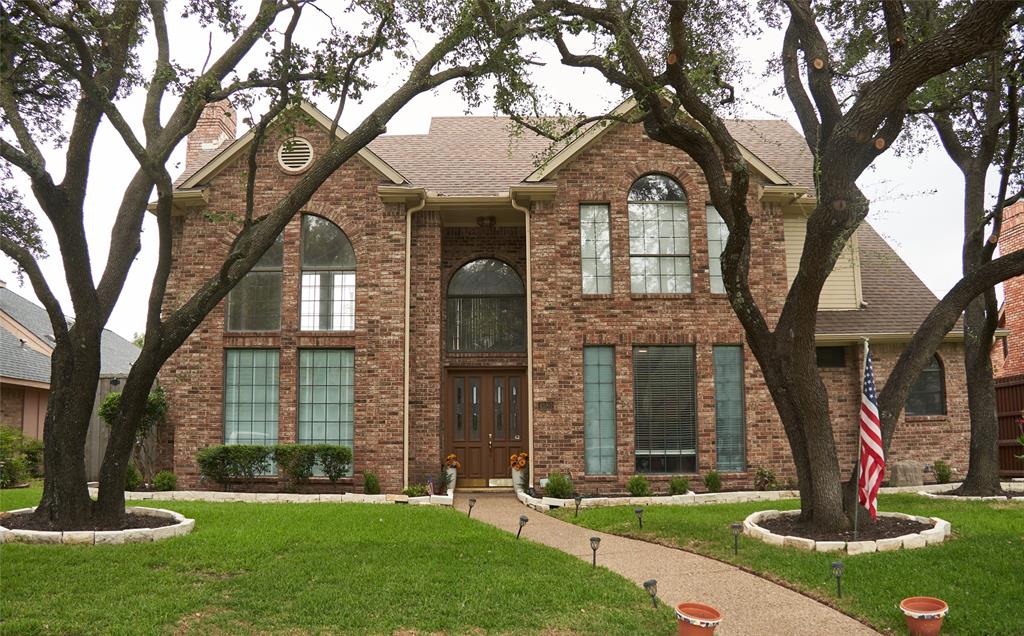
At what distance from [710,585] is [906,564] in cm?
207

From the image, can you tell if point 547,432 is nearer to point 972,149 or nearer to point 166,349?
point 166,349

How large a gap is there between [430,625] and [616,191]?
35.0 feet

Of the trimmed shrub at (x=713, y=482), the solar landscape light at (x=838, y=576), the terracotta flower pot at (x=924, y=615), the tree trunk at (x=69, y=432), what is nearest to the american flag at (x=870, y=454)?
the solar landscape light at (x=838, y=576)

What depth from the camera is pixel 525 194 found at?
15.1 metres

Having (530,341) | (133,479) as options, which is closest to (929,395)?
(530,341)

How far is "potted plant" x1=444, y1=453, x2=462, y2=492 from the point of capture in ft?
49.3

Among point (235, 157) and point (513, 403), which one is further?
point (513, 403)

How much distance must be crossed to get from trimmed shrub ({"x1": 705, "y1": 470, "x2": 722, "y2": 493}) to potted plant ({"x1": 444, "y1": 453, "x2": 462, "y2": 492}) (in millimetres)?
4731

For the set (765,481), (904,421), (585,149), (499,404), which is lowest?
(765,481)

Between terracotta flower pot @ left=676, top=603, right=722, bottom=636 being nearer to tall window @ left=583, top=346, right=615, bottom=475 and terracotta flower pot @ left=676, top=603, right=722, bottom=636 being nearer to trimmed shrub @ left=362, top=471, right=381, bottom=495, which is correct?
tall window @ left=583, top=346, right=615, bottom=475

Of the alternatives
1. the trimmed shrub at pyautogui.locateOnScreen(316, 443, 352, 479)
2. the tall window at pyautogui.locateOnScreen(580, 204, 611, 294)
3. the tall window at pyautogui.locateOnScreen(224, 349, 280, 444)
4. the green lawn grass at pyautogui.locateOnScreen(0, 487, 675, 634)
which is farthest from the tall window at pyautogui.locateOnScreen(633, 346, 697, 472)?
the tall window at pyautogui.locateOnScreen(224, 349, 280, 444)

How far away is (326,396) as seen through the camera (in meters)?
14.9

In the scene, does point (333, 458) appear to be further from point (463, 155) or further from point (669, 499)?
point (463, 155)

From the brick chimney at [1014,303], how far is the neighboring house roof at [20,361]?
85.2ft
